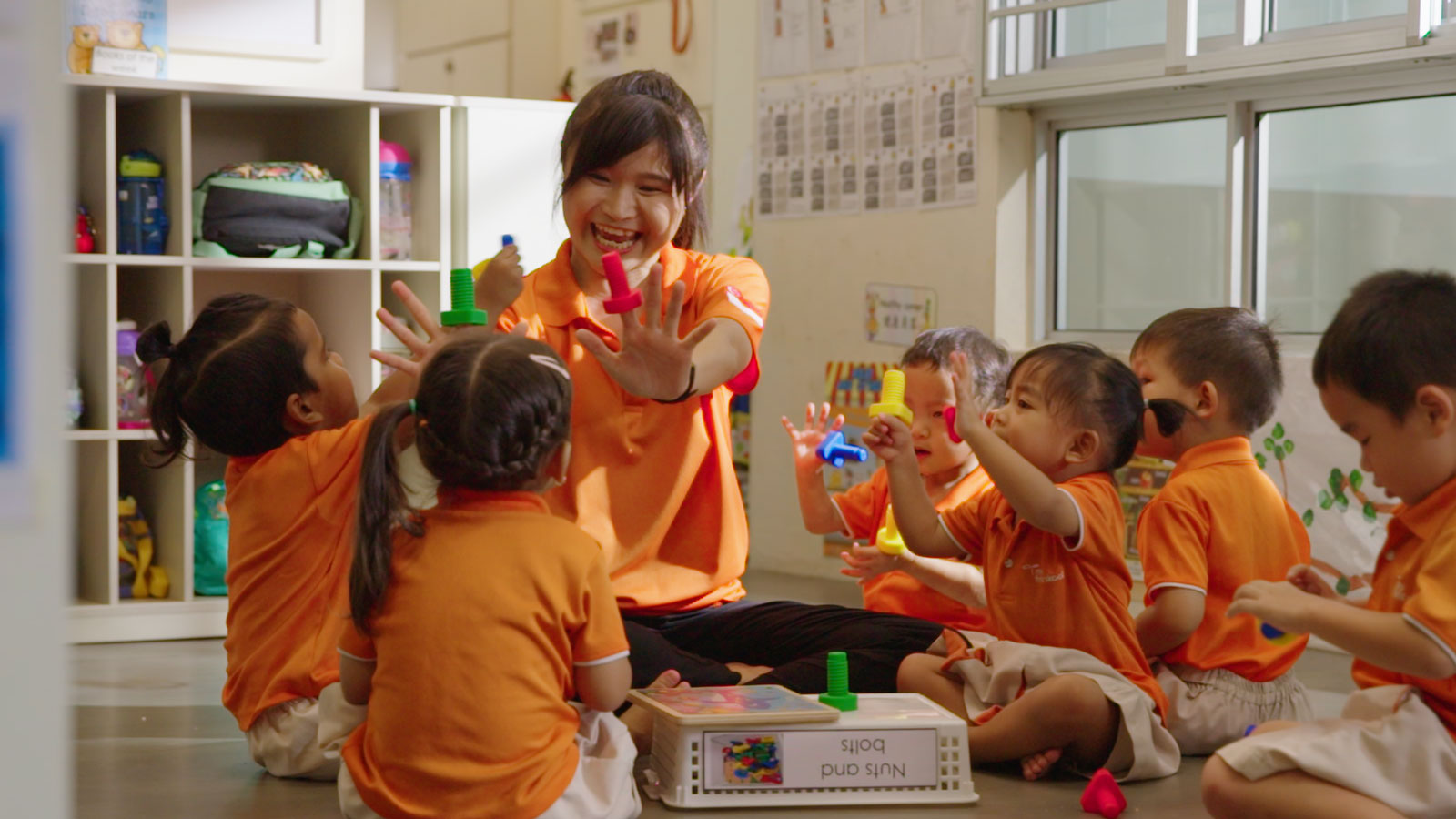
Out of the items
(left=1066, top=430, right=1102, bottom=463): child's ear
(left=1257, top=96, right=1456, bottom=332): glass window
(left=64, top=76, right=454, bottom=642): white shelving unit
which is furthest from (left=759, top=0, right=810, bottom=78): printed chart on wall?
(left=1066, top=430, right=1102, bottom=463): child's ear

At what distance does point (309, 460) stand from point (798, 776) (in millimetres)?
783

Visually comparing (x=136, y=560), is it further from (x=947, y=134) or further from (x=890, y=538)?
(x=947, y=134)

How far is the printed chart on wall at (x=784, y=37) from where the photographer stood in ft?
14.3

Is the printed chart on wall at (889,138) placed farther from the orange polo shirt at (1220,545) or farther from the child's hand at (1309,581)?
the child's hand at (1309,581)

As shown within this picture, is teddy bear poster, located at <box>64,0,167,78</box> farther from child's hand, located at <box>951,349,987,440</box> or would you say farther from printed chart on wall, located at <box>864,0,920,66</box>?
child's hand, located at <box>951,349,987,440</box>

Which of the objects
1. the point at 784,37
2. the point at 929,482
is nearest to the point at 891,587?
the point at 929,482

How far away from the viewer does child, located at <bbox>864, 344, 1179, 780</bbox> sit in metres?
2.07

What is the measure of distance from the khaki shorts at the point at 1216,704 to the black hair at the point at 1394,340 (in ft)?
2.50

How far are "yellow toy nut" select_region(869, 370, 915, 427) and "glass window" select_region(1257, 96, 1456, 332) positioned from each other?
1.53 metres

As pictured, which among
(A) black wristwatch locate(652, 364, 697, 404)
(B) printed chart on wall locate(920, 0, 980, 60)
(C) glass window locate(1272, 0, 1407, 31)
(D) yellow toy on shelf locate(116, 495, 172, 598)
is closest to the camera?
(A) black wristwatch locate(652, 364, 697, 404)

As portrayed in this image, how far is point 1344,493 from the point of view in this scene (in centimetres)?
317

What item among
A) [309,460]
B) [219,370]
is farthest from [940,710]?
[219,370]

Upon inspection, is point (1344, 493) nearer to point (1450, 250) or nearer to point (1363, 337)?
point (1450, 250)

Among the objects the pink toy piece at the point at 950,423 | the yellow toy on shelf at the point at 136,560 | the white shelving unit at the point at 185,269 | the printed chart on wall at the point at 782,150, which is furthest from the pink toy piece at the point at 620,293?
the printed chart on wall at the point at 782,150
